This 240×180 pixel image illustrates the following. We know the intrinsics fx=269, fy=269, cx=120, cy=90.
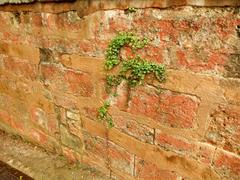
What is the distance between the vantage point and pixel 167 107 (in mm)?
1843

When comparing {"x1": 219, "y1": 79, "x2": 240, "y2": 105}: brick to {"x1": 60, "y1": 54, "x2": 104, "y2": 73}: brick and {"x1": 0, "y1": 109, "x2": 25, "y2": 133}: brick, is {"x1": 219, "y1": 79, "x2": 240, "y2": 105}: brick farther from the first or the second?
{"x1": 0, "y1": 109, "x2": 25, "y2": 133}: brick

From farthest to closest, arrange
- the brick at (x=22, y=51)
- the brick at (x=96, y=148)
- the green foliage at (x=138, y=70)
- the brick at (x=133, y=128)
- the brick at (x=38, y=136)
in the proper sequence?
the brick at (x=38, y=136) < the brick at (x=22, y=51) < the brick at (x=96, y=148) < the brick at (x=133, y=128) < the green foliage at (x=138, y=70)

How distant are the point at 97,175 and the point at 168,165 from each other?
35.2 inches

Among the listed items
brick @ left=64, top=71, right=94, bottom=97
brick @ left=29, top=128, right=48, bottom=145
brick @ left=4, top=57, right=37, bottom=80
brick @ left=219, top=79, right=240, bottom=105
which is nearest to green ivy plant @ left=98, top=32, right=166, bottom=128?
brick @ left=64, top=71, right=94, bottom=97

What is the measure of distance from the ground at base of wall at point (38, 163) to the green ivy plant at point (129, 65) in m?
1.10

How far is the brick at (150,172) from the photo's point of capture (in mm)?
2063

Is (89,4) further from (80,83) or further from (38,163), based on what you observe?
(38,163)

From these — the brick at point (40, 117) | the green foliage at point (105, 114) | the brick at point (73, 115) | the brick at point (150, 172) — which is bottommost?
the brick at point (150, 172)

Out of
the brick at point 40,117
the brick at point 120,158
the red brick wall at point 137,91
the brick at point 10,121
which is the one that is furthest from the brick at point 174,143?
the brick at point 10,121

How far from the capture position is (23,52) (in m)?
2.75

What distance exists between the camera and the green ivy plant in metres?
1.80

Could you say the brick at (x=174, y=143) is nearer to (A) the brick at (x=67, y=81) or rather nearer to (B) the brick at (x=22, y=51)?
(A) the brick at (x=67, y=81)

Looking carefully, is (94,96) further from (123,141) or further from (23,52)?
→ (23,52)

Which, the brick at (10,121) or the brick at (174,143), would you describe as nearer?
the brick at (174,143)
